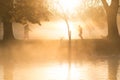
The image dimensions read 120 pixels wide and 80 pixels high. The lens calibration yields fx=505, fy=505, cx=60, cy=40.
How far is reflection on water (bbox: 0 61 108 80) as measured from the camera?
754 inches

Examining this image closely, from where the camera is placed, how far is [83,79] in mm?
18516

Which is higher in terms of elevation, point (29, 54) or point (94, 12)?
point (94, 12)

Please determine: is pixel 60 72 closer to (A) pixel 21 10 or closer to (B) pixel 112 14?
(B) pixel 112 14

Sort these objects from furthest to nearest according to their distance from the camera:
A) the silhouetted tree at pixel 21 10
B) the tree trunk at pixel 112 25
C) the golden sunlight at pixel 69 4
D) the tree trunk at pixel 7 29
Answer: the tree trunk at pixel 7 29 → the silhouetted tree at pixel 21 10 → the tree trunk at pixel 112 25 → the golden sunlight at pixel 69 4

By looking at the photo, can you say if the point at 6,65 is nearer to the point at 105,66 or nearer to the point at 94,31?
the point at 105,66

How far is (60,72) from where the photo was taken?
2120 centimetres

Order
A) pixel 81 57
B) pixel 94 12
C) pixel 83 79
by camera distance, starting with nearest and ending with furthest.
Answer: pixel 83 79 < pixel 81 57 < pixel 94 12

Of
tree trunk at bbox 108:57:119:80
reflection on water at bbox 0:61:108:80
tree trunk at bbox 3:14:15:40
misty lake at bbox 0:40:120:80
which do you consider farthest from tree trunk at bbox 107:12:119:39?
reflection on water at bbox 0:61:108:80

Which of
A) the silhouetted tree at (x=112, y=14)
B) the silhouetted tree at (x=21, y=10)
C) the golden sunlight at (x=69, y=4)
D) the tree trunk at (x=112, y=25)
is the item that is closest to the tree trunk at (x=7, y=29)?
the silhouetted tree at (x=21, y=10)

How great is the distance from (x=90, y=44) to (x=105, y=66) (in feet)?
26.9

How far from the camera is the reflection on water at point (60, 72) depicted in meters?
19.2

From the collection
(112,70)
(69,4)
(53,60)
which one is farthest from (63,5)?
(112,70)

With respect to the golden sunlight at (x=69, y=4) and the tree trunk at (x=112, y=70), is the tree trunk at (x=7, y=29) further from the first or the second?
the tree trunk at (x=112, y=70)

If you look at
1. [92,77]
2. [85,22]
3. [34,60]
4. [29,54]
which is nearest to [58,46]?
[29,54]
